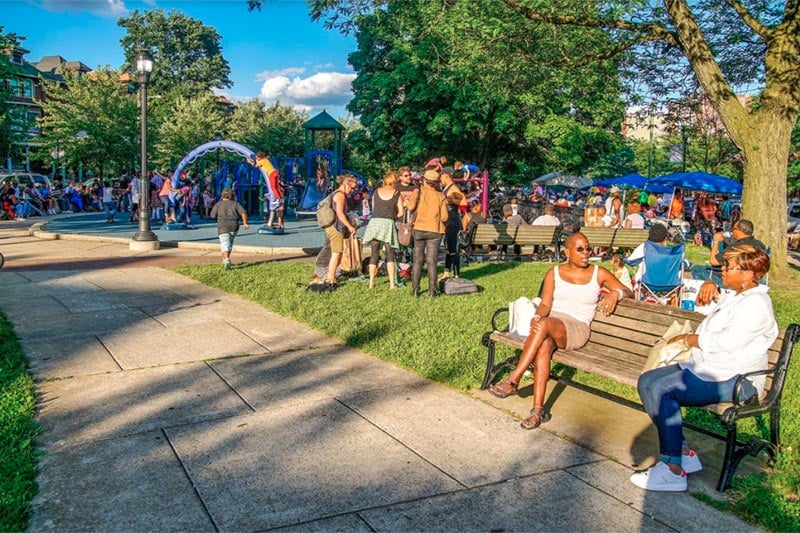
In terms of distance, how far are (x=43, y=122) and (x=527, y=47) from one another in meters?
37.0

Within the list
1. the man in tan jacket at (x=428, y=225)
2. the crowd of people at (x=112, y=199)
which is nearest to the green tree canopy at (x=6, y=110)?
the crowd of people at (x=112, y=199)

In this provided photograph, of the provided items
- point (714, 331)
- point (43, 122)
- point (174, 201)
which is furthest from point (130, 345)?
point (43, 122)

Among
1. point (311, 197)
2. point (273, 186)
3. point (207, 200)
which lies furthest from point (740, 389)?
point (311, 197)

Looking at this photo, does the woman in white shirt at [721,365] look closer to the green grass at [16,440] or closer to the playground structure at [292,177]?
the green grass at [16,440]

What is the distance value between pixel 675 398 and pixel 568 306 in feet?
4.25

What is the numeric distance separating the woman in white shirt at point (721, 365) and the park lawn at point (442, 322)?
0.43 m

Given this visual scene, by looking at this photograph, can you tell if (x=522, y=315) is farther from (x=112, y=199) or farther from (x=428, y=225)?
(x=112, y=199)

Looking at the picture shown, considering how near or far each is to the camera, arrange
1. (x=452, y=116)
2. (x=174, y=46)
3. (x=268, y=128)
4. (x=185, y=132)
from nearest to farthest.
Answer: (x=452, y=116) < (x=185, y=132) < (x=268, y=128) < (x=174, y=46)

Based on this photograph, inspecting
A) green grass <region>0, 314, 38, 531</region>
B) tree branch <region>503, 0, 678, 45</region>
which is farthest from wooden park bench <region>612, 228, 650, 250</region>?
green grass <region>0, 314, 38, 531</region>

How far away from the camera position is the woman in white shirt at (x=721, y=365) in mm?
3852

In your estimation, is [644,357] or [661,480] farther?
[644,357]

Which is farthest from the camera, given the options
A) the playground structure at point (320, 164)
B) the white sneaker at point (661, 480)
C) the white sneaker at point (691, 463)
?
the playground structure at point (320, 164)

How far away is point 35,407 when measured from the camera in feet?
15.9

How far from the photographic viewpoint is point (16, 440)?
13.6 feet
